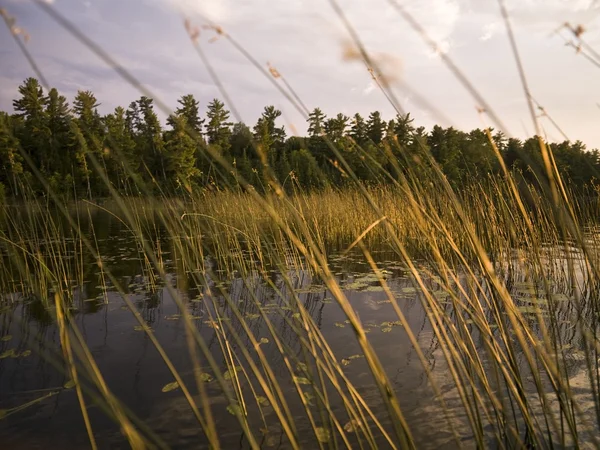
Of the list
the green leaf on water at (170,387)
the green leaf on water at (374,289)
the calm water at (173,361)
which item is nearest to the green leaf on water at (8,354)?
the calm water at (173,361)

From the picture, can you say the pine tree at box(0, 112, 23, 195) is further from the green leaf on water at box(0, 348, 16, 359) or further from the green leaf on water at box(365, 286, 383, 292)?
the green leaf on water at box(365, 286, 383, 292)

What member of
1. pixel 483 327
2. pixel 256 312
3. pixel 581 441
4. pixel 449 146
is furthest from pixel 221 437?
pixel 449 146

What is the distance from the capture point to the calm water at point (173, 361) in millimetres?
2004

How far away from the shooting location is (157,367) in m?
2.69

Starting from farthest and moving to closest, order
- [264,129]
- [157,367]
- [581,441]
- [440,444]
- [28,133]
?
[264,129], [28,133], [157,367], [440,444], [581,441]

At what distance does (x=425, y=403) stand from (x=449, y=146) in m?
35.8

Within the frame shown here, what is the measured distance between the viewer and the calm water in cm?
200

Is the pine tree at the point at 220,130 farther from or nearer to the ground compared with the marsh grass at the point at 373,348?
farther from the ground

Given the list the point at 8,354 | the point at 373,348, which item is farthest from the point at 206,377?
the point at 8,354

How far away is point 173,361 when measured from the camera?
9.12 feet

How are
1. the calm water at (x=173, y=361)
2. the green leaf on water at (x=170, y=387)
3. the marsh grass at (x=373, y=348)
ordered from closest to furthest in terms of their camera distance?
the marsh grass at (x=373, y=348) < the calm water at (x=173, y=361) < the green leaf on water at (x=170, y=387)

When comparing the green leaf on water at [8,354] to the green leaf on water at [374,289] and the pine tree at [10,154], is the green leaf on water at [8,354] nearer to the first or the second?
the pine tree at [10,154]

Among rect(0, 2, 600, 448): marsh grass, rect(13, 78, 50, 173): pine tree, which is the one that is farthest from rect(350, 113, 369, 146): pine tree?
rect(13, 78, 50, 173): pine tree

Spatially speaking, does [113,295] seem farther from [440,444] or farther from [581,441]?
[581,441]
